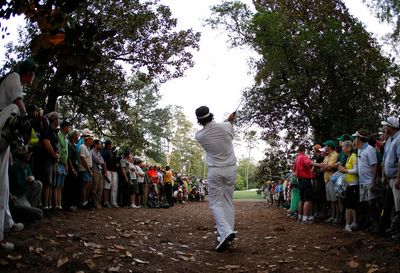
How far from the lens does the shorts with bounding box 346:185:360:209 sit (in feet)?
25.9

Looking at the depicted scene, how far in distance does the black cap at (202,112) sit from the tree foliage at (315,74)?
34.1ft

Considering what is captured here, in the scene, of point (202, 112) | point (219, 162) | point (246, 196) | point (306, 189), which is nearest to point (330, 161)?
point (306, 189)

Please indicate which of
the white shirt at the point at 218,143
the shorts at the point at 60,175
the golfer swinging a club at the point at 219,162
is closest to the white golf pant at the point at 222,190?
the golfer swinging a club at the point at 219,162

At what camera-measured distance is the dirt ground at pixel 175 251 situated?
4516 mm

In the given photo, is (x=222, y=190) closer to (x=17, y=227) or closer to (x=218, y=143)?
(x=218, y=143)

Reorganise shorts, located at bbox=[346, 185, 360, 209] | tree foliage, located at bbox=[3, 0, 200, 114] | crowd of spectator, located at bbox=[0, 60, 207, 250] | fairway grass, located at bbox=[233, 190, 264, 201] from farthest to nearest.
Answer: fairway grass, located at bbox=[233, 190, 264, 201] → tree foliage, located at bbox=[3, 0, 200, 114] → shorts, located at bbox=[346, 185, 360, 209] → crowd of spectator, located at bbox=[0, 60, 207, 250]

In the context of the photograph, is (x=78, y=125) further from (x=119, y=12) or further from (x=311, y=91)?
(x=311, y=91)

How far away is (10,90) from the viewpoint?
448 cm

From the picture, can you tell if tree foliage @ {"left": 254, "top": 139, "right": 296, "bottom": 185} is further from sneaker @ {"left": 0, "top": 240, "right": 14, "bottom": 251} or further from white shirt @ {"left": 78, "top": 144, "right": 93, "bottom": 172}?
sneaker @ {"left": 0, "top": 240, "right": 14, "bottom": 251}

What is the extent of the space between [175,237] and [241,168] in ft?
327

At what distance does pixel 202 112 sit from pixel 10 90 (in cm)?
324

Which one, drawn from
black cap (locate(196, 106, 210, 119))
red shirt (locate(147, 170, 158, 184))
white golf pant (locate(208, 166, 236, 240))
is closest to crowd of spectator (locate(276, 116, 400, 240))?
white golf pant (locate(208, 166, 236, 240))

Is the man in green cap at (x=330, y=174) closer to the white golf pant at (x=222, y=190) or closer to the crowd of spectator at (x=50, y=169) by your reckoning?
the white golf pant at (x=222, y=190)

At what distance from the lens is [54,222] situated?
6.62 metres
